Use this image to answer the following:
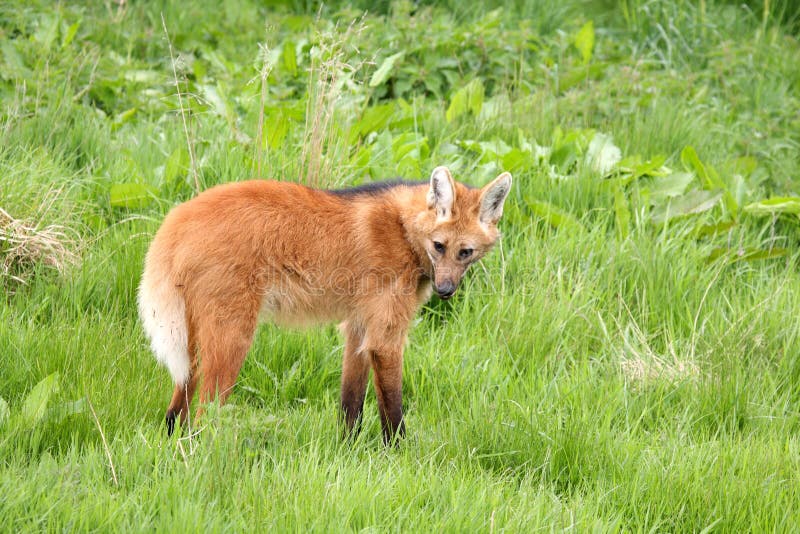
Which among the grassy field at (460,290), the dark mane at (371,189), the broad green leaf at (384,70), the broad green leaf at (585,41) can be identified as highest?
the broad green leaf at (585,41)

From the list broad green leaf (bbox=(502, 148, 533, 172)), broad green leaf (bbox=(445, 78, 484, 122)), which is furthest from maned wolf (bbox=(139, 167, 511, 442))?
broad green leaf (bbox=(445, 78, 484, 122))

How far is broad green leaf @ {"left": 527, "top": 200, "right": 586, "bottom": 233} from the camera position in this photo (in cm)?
506

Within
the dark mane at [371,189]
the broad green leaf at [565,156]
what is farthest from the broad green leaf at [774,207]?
the dark mane at [371,189]

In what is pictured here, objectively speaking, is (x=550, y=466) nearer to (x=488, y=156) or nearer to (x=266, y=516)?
(x=266, y=516)

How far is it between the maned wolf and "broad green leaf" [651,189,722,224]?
5.54ft

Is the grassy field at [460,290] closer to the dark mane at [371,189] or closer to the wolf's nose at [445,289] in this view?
the wolf's nose at [445,289]

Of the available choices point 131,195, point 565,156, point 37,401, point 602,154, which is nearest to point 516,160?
point 565,156

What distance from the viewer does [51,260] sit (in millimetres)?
4332

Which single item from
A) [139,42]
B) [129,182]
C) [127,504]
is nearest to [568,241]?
[129,182]

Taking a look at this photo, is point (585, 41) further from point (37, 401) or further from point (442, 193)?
point (37, 401)

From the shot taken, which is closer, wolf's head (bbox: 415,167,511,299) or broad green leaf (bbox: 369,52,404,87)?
wolf's head (bbox: 415,167,511,299)

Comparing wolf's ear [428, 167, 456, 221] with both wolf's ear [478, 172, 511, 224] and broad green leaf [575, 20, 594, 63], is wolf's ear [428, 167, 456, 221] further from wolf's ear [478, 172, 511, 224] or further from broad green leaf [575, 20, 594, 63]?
broad green leaf [575, 20, 594, 63]

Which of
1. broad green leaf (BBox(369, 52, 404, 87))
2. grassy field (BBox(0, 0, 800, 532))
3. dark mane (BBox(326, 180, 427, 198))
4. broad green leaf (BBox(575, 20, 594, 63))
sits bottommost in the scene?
grassy field (BBox(0, 0, 800, 532))

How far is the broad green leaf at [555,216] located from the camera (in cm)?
506
